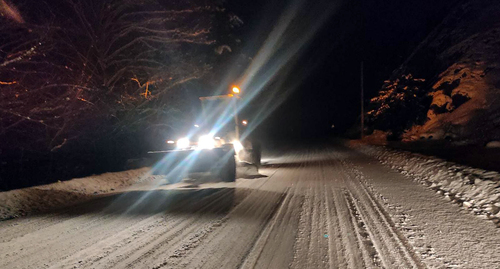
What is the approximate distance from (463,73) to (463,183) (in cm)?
2362

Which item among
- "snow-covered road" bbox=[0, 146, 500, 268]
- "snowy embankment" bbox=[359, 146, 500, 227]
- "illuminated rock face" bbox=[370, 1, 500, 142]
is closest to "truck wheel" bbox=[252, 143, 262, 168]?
"snow-covered road" bbox=[0, 146, 500, 268]

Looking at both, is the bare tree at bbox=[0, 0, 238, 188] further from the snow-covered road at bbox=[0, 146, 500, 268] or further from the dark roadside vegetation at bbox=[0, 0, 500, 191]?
the snow-covered road at bbox=[0, 146, 500, 268]

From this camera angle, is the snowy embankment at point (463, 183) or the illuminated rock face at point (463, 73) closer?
the snowy embankment at point (463, 183)

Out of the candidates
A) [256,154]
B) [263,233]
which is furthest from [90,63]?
[263,233]

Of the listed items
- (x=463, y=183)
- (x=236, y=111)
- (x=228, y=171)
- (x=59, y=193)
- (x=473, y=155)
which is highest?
(x=236, y=111)

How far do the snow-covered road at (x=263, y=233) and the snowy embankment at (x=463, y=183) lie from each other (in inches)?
12.5

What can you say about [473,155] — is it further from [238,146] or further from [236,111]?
[236,111]

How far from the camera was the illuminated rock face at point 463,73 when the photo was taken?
71.0ft

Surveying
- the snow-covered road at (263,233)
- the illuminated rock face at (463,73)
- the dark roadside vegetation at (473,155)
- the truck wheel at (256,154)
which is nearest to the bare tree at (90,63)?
the truck wheel at (256,154)

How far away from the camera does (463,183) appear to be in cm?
774

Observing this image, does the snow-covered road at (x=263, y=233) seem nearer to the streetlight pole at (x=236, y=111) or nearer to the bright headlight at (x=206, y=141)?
the bright headlight at (x=206, y=141)

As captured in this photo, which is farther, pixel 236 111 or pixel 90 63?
pixel 236 111

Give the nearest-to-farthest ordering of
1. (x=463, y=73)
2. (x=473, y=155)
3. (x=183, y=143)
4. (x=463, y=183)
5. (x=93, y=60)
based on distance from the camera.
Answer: (x=463, y=183) → (x=93, y=60) → (x=473, y=155) → (x=183, y=143) → (x=463, y=73)

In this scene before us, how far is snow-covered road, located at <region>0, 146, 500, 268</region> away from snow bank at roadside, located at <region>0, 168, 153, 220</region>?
97 cm
